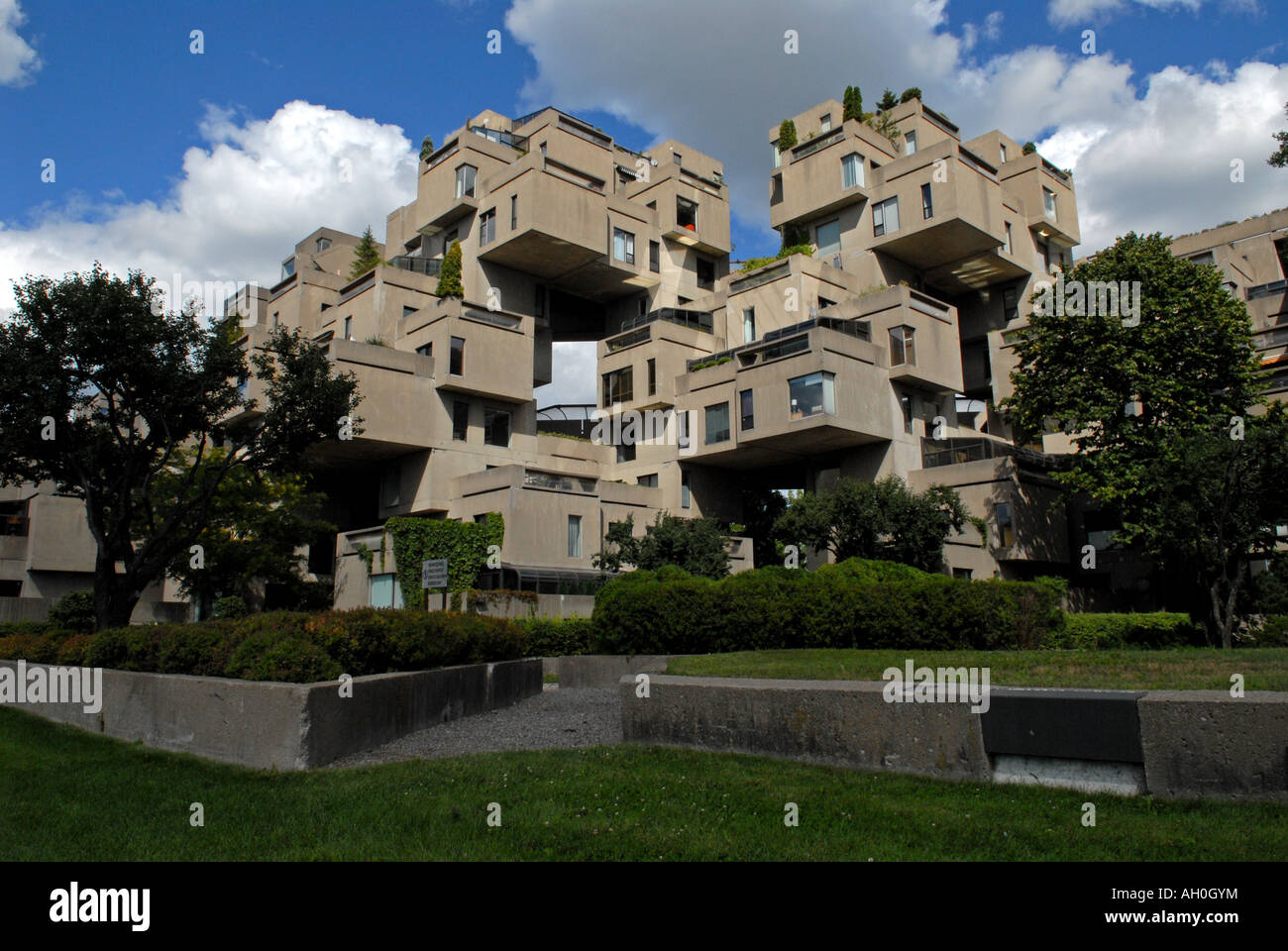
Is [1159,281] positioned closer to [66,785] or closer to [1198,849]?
[1198,849]

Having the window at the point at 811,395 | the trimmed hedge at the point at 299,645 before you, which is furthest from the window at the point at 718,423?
the trimmed hedge at the point at 299,645

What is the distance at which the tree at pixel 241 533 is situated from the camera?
3588 centimetres

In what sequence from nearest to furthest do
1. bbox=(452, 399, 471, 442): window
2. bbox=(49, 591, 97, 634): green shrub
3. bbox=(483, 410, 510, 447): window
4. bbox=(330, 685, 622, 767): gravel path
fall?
bbox=(330, 685, 622, 767): gravel path < bbox=(49, 591, 97, 634): green shrub < bbox=(452, 399, 471, 442): window < bbox=(483, 410, 510, 447): window

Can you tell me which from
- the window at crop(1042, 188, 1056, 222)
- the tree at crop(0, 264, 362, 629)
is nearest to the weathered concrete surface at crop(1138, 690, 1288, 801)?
the tree at crop(0, 264, 362, 629)

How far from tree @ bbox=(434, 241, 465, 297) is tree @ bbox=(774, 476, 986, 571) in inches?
814

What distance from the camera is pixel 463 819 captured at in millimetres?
6352

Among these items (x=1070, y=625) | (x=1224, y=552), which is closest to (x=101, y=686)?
(x=1070, y=625)

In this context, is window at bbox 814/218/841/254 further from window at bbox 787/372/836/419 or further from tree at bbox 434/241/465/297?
tree at bbox 434/241/465/297

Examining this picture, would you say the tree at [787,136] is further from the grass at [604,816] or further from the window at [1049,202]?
the grass at [604,816]

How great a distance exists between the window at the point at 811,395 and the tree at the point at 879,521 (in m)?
3.44

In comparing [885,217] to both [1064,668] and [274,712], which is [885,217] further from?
[274,712]

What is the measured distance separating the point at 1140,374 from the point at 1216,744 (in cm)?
3048

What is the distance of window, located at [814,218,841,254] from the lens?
51531 millimetres
